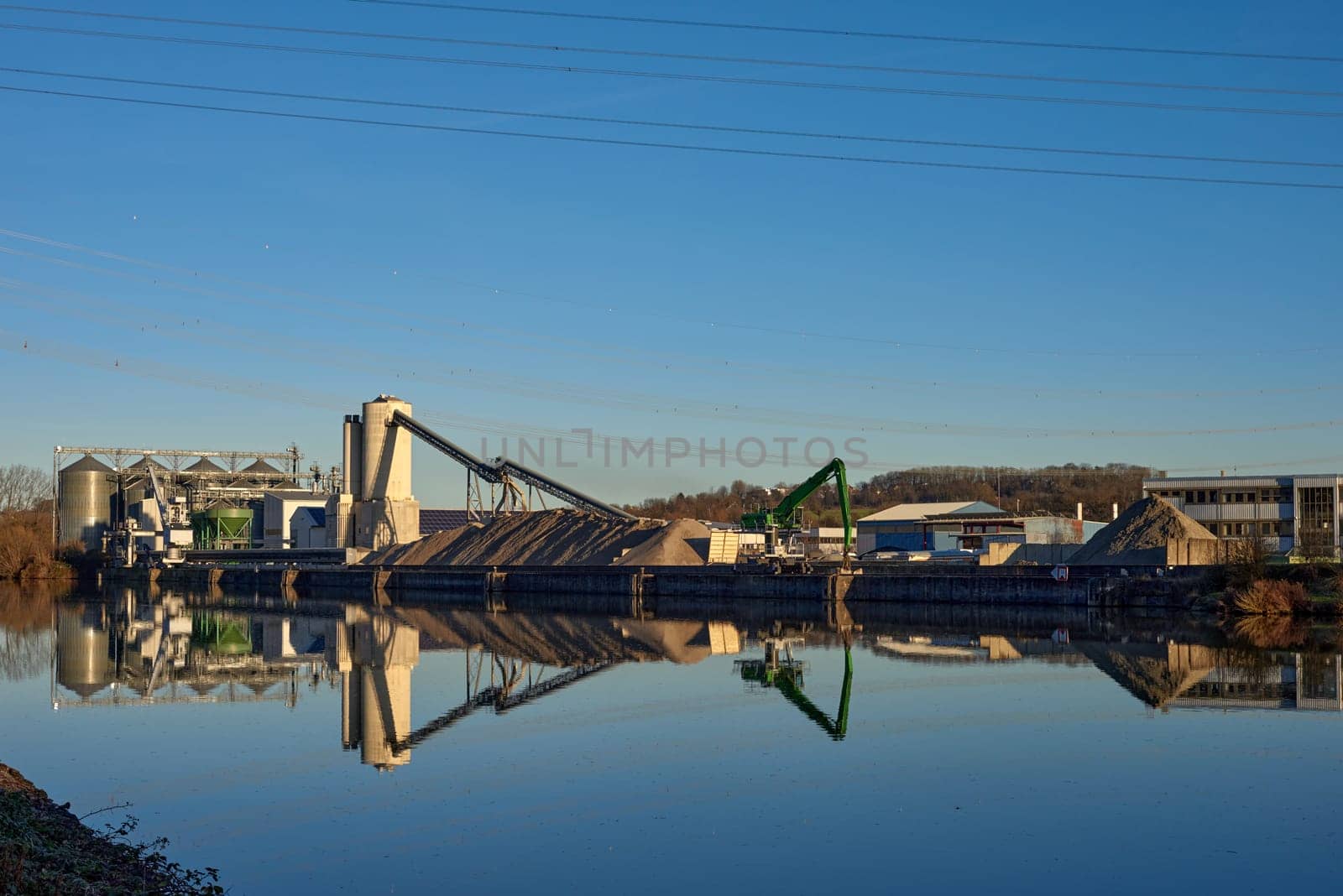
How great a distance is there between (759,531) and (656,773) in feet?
150

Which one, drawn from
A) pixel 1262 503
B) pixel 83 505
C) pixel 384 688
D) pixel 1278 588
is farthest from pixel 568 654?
pixel 83 505

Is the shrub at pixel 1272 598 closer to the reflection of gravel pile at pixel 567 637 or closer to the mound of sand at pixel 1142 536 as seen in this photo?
the mound of sand at pixel 1142 536

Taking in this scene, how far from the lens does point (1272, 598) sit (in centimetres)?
3981

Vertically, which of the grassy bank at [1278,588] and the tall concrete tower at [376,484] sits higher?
the tall concrete tower at [376,484]

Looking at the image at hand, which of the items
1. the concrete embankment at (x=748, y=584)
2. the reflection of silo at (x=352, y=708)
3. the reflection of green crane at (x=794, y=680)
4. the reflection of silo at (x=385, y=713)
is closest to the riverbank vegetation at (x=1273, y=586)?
the concrete embankment at (x=748, y=584)

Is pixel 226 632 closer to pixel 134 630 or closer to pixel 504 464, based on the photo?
pixel 134 630

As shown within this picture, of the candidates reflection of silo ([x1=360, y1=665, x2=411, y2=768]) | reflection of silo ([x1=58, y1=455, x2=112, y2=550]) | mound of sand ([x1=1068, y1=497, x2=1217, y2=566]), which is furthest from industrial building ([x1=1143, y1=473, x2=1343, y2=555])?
reflection of silo ([x1=58, y1=455, x2=112, y2=550])

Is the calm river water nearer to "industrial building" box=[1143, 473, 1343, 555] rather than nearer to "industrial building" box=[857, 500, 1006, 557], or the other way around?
"industrial building" box=[1143, 473, 1343, 555]

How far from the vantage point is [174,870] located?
11172 millimetres

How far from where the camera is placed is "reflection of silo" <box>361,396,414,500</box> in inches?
3172

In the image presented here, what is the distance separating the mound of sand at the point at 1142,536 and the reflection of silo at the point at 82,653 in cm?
3359

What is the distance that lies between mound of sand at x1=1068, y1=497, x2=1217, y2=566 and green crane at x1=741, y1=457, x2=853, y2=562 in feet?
33.6

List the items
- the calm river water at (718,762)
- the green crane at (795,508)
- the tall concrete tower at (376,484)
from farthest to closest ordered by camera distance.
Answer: the tall concrete tower at (376,484), the green crane at (795,508), the calm river water at (718,762)

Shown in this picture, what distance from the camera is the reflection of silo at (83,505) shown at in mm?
100125
